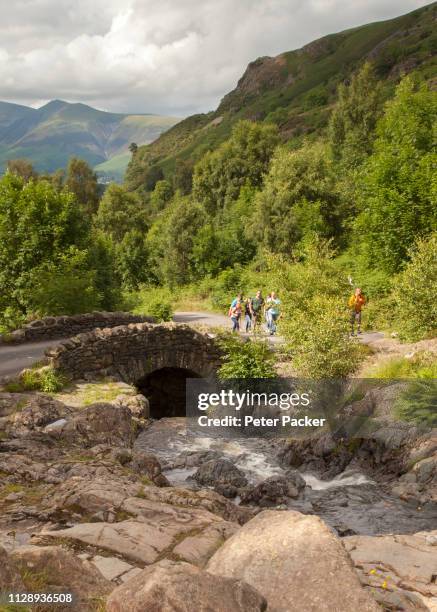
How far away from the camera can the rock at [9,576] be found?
11.4 feet

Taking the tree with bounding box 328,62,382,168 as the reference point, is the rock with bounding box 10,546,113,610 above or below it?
below

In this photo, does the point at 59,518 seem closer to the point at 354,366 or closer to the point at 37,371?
the point at 37,371

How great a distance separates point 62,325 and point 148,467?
38.5 feet

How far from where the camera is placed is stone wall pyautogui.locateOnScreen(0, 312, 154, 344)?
18.6 m

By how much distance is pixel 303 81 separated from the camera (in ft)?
452

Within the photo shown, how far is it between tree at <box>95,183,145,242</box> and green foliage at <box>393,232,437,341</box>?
44.0 metres

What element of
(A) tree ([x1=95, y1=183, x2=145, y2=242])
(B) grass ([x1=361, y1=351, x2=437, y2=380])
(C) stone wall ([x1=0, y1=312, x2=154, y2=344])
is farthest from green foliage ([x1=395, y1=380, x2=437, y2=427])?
(A) tree ([x1=95, y1=183, x2=145, y2=242])

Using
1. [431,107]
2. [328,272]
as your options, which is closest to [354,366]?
[328,272]

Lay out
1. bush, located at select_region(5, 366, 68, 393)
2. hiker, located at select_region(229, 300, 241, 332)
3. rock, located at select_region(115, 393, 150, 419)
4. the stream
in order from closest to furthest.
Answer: the stream < rock, located at select_region(115, 393, 150, 419) < bush, located at select_region(5, 366, 68, 393) < hiker, located at select_region(229, 300, 241, 332)

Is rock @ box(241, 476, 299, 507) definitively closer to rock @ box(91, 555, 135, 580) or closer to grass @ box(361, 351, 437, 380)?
grass @ box(361, 351, 437, 380)

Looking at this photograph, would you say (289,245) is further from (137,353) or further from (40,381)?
(40,381)

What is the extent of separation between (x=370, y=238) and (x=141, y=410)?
17.0 meters

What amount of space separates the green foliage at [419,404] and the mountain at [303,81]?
78.1 metres

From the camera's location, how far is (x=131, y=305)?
33594 millimetres
